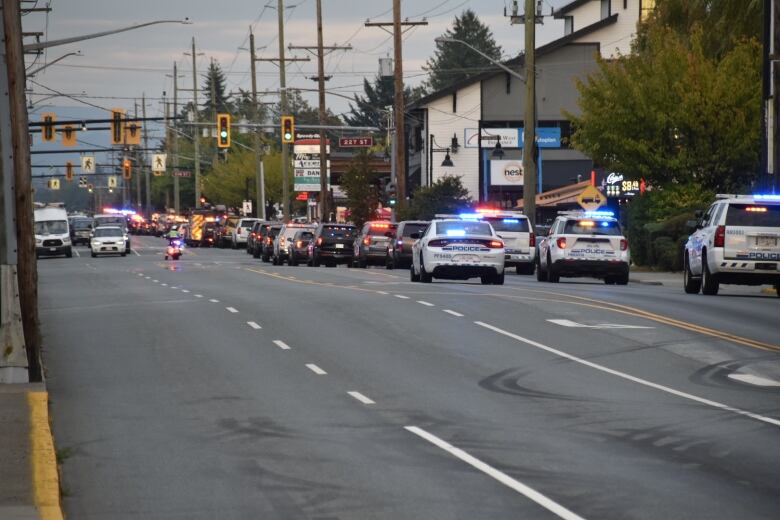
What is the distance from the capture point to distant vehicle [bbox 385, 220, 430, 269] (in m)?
51.6

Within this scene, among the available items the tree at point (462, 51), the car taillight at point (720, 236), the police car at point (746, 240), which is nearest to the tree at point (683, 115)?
the police car at point (746, 240)

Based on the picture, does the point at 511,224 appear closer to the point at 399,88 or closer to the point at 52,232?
the point at 399,88

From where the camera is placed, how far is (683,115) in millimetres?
51625

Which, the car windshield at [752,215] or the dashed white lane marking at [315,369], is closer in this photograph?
the dashed white lane marking at [315,369]

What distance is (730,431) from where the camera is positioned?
47.8ft

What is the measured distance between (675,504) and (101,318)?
59.6 ft

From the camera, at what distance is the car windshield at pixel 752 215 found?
3123 cm

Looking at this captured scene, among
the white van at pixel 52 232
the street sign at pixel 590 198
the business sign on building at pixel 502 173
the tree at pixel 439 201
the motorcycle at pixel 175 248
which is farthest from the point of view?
the business sign on building at pixel 502 173

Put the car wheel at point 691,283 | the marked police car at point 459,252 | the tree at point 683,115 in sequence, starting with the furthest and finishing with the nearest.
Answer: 1. the tree at point 683,115
2. the marked police car at point 459,252
3. the car wheel at point 691,283

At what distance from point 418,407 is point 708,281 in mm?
17583

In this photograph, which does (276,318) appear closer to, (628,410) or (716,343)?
(716,343)

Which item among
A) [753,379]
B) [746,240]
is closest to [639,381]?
[753,379]

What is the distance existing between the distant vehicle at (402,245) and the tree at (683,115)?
7.30 meters

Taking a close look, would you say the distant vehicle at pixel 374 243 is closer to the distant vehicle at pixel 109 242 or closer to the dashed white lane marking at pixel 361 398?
the distant vehicle at pixel 109 242
